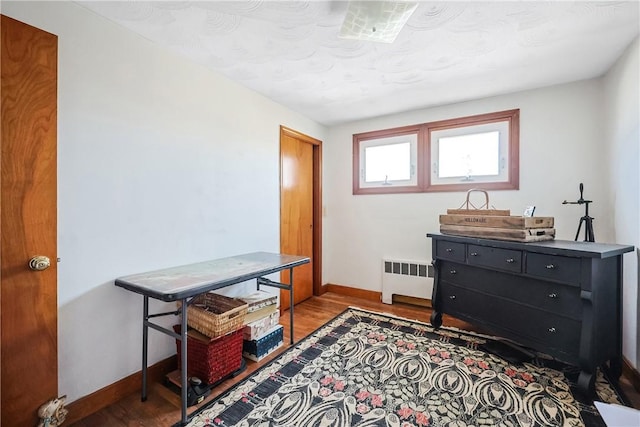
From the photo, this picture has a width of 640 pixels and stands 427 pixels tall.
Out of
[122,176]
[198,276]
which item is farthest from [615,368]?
[122,176]

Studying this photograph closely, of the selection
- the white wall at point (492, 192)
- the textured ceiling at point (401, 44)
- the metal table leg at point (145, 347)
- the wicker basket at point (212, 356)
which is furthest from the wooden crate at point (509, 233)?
the metal table leg at point (145, 347)

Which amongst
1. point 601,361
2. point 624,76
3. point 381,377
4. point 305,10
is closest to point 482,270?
point 601,361

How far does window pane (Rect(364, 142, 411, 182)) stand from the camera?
341 centimetres

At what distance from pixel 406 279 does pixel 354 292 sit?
2.52ft

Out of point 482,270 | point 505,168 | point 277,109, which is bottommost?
point 482,270

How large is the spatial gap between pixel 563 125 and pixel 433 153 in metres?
1.14

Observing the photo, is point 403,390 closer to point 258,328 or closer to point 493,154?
point 258,328

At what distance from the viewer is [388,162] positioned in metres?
3.53

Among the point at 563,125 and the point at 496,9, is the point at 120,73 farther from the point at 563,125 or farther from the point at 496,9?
the point at 563,125

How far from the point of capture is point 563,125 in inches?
101

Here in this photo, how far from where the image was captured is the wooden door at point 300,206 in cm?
322

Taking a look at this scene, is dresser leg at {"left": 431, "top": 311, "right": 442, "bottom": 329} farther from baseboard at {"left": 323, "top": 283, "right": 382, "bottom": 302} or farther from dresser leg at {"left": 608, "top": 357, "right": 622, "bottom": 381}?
dresser leg at {"left": 608, "top": 357, "right": 622, "bottom": 381}

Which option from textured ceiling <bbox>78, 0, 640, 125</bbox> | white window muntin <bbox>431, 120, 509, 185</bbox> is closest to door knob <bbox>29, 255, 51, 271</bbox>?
textured ceiling <bbox>78, 0, 640, 125</bbox>

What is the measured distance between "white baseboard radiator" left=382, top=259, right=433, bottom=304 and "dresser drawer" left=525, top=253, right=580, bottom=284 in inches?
50.9
